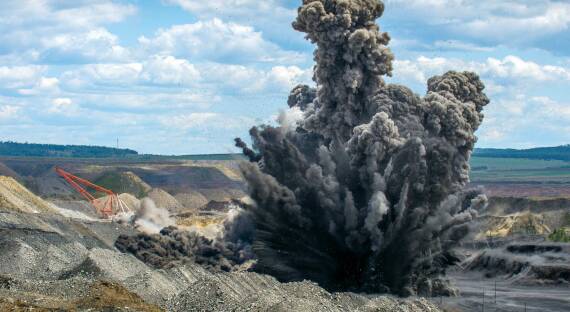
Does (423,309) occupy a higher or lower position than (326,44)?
lower

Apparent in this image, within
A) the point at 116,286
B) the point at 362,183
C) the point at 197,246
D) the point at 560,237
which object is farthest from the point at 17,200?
the point at 116,286

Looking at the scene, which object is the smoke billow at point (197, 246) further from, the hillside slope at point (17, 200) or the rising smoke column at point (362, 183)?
the hillside slope at point (17, 200)

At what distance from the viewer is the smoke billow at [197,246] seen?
110 metres

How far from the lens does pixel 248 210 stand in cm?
9819

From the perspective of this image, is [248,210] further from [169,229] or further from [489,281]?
[489,281]

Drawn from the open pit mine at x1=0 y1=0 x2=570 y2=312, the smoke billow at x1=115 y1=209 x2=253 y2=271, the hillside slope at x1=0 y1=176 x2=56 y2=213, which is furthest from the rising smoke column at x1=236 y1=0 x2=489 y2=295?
the hillside slope at x1=0 y1=176 x2=56 y2=213

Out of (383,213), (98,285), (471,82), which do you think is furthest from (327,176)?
(98,285)

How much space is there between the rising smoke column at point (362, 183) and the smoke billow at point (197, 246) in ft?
34.9

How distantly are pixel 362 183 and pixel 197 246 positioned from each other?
28.5 m

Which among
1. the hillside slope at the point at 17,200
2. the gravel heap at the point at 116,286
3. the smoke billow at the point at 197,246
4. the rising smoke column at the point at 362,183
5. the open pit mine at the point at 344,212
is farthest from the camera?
the hillside slope at the point at 17,200

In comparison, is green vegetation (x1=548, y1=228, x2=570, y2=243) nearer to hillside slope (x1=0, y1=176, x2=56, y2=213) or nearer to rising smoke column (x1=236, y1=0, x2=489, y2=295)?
rising smoke column (x1=236, y1=0, x2=489, y2=295)

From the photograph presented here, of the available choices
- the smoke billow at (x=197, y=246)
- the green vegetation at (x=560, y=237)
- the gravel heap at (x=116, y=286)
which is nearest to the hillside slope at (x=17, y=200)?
the gravel heap at (x=116, y=286)

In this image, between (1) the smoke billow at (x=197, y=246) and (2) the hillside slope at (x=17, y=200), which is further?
(2) the hillside slope at (x=17, y=200)

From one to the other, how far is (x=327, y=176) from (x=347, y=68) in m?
15.3
